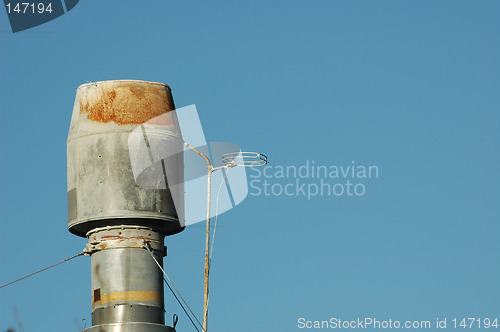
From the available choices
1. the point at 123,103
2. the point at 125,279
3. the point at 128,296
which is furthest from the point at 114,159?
the point at 128,296

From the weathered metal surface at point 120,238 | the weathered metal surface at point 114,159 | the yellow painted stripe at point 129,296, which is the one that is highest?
the weathered metal surface at point 114,159

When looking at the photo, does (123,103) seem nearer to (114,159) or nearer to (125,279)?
(114,159)

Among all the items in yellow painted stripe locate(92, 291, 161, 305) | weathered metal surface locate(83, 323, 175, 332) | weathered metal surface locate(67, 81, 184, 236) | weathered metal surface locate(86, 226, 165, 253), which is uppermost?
weathered metal surface locate(67, 81, 184, 236)

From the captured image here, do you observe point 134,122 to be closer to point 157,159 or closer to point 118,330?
point 157,159

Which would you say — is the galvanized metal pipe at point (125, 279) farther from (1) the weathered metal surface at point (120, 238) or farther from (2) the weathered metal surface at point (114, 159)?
(2) the weathered metal surface at point (114, 159)

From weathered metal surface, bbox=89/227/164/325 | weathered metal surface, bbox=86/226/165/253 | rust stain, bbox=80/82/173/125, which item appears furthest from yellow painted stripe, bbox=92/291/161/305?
rust stain, bbox=80/82/173/125

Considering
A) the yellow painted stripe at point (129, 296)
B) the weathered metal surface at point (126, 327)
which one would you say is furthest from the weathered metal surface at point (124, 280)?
the weathered metal surface at point (126, 327)

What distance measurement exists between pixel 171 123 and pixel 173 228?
2918mm

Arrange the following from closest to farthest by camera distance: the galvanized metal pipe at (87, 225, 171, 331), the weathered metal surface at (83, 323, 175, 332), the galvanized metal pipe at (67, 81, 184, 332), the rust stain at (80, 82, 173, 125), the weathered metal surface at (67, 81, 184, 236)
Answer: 1. the weathered metal surface at (83, 323, 175, 332)
2. the galvanized metal pipe at (87, 225, 171, 331)
3. the galvanized metal pipe at (67, 81, 184, 332)
4. the weathered metal surface at (67, 81, 184, 236)
5. the rust stain at (80, 82, 173, 125)

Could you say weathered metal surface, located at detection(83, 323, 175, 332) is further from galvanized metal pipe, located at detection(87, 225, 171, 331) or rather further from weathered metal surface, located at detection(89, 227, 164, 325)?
weathered metal surface, located at detection(89, 227, 164, 325)

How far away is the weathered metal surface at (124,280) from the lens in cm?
4338

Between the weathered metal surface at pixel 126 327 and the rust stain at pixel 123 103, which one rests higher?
the rust stain at pixel 123 103

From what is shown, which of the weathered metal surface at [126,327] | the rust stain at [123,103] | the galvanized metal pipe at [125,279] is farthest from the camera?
the rust stain at [123,103]

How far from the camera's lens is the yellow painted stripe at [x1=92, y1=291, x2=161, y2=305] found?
43.4 m
